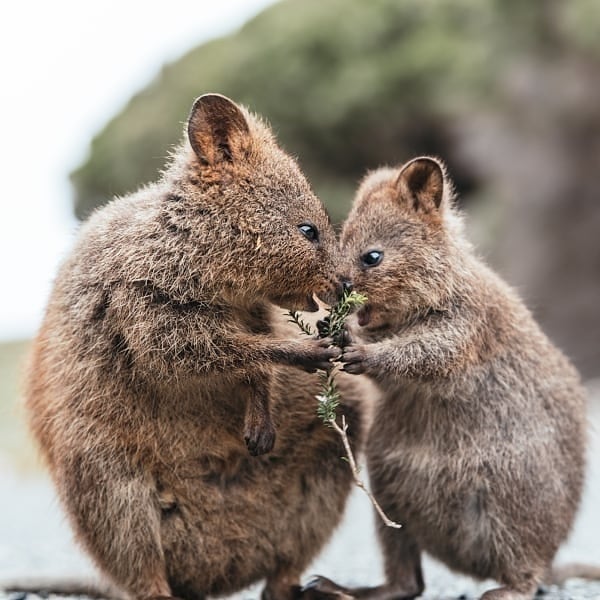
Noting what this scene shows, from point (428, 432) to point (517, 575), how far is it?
42.8 inches

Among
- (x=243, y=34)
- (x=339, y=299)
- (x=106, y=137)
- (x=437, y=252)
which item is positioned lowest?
(x=339, y=299)

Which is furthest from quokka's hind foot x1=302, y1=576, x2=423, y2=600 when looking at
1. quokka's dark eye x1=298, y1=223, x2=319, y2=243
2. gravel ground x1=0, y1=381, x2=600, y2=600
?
quokka's dark eye x1=298, y1=223, x2=319, y2=243

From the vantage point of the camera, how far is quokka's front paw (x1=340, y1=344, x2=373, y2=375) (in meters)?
6.76

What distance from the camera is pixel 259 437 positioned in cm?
656

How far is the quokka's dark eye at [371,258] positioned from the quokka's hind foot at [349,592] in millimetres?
2143

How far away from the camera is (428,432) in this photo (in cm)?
720

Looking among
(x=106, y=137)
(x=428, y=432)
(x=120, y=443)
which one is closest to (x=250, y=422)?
(x=120, y=443)

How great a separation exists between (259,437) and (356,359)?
2.60 feet

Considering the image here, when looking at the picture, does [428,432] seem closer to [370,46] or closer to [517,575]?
[517,575]

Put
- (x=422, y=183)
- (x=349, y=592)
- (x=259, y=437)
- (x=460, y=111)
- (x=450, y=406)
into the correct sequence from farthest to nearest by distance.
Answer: (x=460, y=111), (x=422, y=183), (x=349, y=592), (x=450, y=406), (x=259, y=437)

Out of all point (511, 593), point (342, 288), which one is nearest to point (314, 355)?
point (342, 288)

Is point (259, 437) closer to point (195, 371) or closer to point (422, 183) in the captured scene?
point (195, 371)

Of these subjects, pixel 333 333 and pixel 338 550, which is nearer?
pixel 333 333

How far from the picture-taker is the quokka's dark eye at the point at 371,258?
287 inches
